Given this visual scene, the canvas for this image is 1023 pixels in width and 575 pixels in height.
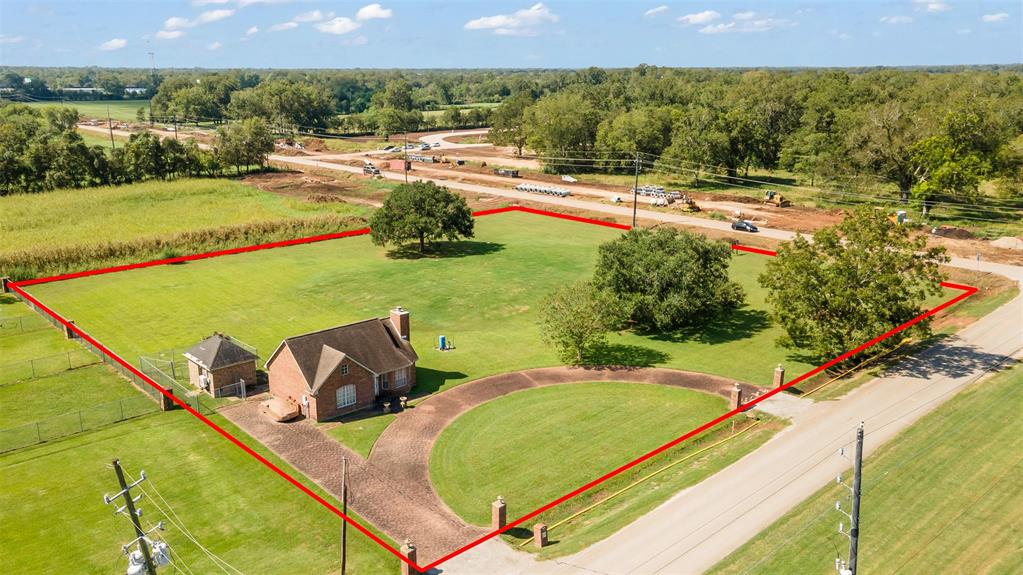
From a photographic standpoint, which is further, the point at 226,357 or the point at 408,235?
the point at 408,235

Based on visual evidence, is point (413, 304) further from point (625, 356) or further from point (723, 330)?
point (723, 330)

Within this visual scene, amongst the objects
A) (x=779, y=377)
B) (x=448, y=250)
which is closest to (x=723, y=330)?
(x=779, y=377)

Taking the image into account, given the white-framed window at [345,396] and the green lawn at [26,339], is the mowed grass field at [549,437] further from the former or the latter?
the green lawn at [26,339]

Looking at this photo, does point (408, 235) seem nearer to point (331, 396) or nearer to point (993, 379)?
point (331, 396)

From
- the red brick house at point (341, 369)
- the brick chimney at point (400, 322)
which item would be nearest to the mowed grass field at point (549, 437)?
the red brick house at point (341, 369)

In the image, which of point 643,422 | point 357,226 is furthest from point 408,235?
point 643,422

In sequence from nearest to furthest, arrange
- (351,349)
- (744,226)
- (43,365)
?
(351,349), (43,365), (744,226)

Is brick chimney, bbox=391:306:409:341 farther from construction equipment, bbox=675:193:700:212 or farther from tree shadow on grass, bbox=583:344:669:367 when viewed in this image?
construction equipment, bbox=675:193:700:212
